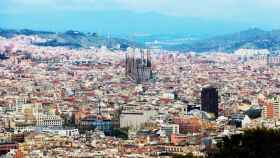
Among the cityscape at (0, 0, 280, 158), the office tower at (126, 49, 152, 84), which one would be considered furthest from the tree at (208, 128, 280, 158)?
the office tower at (126, 49, 152, 84)

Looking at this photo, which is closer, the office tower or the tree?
the tree

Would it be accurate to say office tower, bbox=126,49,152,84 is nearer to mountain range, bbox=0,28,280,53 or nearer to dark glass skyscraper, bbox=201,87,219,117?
dark glass skyscraper, bbox=201,87,219,117

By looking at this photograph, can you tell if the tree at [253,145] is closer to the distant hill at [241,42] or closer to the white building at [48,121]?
the white building at [48,121]

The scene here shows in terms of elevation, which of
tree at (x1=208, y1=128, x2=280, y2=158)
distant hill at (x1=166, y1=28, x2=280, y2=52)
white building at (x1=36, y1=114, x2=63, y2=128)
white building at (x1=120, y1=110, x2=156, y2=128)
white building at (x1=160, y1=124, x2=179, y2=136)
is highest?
tree at (x1=208, y1=128, x2=280, y2=158)

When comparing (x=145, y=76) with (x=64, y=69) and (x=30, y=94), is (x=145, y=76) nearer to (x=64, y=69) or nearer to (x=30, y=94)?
(x=64, y=69)

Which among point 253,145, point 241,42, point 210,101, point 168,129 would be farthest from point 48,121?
point 241,42
